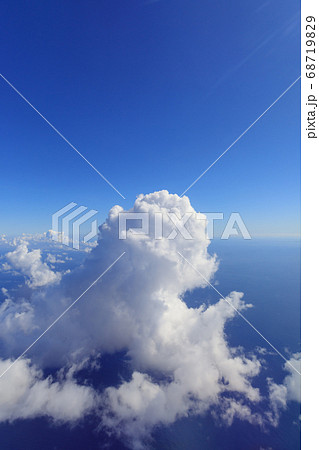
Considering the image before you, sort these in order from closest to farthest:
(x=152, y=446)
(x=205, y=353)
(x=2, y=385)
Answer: (x=152, y=446)
(x=2, y=385)
(x=205, y=353)

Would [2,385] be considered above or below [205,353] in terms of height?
below

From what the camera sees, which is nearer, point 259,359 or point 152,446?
point 152,446

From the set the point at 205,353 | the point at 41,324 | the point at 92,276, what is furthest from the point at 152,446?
the point at 41,324

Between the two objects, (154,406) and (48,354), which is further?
(48,354)
